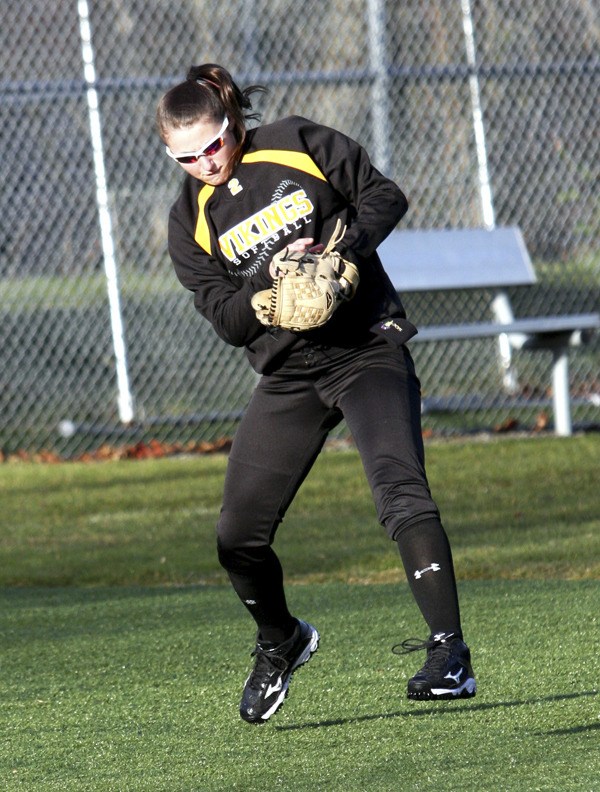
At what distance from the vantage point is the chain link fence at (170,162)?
413 inches

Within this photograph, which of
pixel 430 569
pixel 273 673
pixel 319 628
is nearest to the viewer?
pixel 430 569

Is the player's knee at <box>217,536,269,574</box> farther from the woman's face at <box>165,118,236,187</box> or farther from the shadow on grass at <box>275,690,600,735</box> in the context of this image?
the woman's face at <box>165,118,236,187</box>

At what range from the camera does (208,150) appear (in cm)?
383

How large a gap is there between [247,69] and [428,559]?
309 inches

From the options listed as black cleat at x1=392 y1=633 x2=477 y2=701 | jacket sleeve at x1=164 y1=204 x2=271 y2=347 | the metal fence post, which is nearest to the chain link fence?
the metal fence post

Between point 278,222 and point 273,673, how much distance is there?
1.34m

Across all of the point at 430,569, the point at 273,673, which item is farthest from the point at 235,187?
the point at 273,673

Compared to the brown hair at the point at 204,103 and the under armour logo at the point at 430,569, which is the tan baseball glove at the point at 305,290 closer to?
the brown hair at the point at 204,103

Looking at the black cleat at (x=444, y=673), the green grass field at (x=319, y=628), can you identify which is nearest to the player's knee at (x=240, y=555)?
the green grass field at (x=319, y=628)

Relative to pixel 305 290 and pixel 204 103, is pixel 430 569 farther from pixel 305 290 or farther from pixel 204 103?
pixel 204 103

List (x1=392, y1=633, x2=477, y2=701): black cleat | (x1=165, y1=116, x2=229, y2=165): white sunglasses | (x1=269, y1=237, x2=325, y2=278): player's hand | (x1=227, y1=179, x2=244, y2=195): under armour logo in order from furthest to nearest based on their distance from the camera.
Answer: (x1=227, y1=179, x2=244, y2=195): under armour logo < (x1=165, y1=116, x2=229, y2=165): white sunglasses < (x1=269, y1=237, x2=325, y2=278): player's hand < (x1=392, y1=633, x2=477, y2=701): black cleat

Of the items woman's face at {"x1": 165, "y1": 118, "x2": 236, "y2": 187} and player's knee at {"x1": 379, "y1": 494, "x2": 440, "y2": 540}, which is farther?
woman's face at {"x1": 165, "y1": 118, "x2": 236, "y2": 187}

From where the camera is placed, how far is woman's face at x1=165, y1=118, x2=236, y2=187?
12.4ft

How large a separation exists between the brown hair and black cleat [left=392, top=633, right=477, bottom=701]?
152 cm
